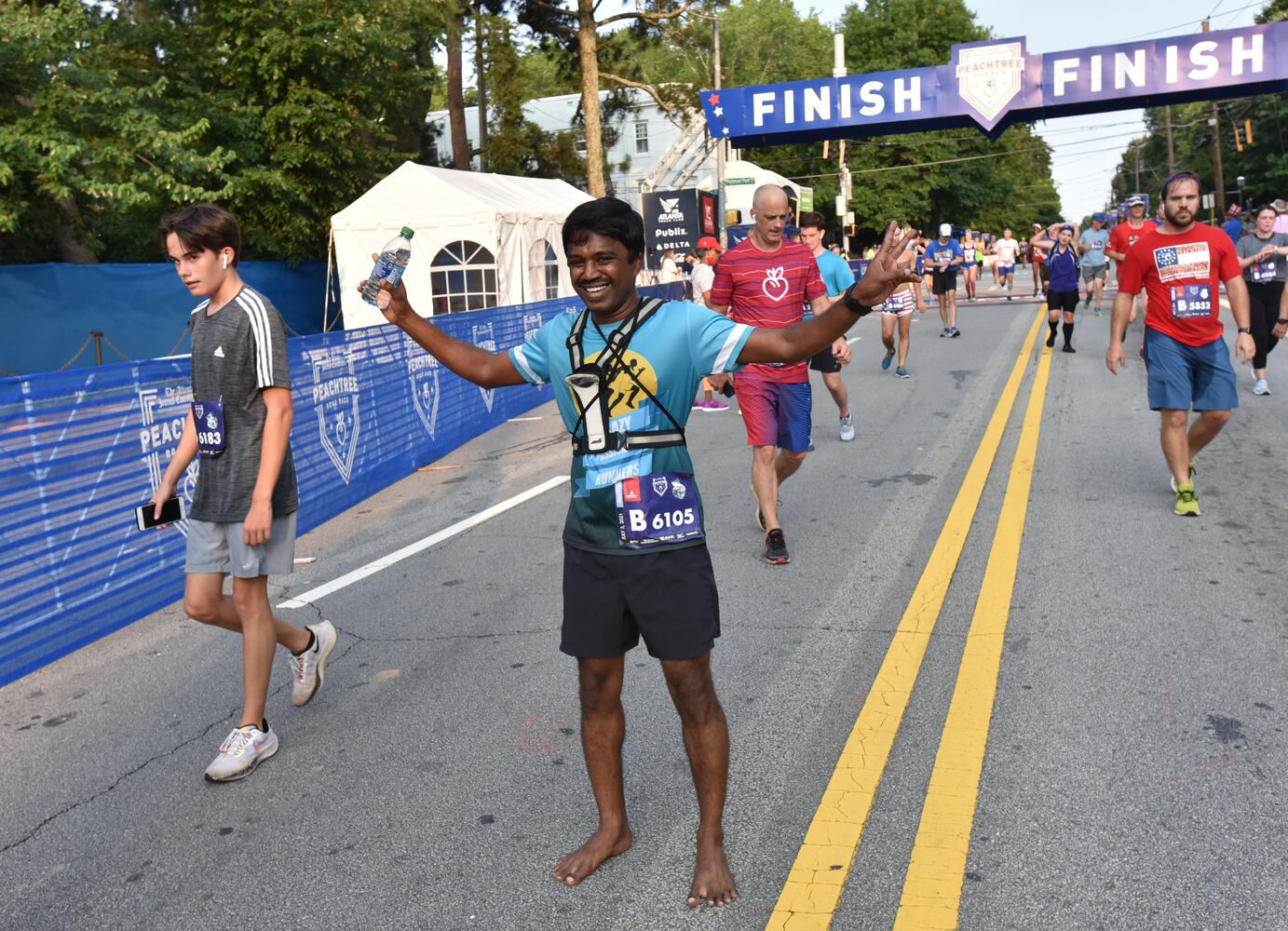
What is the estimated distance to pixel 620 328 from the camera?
10.5 feet

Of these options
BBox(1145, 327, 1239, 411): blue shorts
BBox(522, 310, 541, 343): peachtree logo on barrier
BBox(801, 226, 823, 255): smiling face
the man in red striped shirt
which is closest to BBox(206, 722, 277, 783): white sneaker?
the man in red striped shirt

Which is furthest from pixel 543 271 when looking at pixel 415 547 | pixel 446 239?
pixel 415 547

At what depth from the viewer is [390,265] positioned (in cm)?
353

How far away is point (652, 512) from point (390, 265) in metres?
1.09

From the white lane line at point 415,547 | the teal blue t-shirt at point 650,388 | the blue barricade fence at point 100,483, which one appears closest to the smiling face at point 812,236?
the white lane line at point 415,547

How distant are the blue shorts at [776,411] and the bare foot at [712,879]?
380 cm

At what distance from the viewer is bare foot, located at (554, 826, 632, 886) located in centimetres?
335

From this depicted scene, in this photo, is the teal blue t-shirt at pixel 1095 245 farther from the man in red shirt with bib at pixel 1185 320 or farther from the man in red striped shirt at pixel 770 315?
the man in red striped shirt at pixel 770 315

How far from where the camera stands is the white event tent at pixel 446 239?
22.1 m

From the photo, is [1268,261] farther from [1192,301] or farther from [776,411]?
[776,411]

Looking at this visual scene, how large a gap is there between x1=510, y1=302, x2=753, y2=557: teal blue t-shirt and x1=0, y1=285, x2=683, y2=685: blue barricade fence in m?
3.70

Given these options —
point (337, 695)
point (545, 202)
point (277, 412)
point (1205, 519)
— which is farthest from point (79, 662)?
point (545, 202)

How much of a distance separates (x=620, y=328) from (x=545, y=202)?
877 inches

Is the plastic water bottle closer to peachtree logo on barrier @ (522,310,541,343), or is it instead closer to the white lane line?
the white lane line
